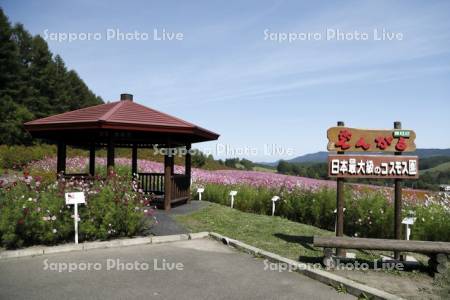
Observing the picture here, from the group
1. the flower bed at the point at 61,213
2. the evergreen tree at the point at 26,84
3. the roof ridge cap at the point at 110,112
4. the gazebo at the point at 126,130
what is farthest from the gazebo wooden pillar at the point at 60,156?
the evergreen tree at the point at 26,84

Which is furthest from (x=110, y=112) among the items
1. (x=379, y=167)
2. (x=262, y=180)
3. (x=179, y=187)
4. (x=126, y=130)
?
(x=262, y=180)

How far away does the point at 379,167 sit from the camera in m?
6.97

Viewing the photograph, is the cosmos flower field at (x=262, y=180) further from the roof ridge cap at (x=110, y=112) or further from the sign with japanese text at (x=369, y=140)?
the roof ridge cap at (x=110, y=112)

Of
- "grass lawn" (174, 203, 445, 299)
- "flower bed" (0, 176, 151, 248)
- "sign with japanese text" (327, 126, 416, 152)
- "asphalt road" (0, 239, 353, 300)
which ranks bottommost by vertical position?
"grass lawn" (174, 203, 445, 299)

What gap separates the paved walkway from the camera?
27.3 ft

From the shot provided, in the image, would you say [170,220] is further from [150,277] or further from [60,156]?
[60,156]

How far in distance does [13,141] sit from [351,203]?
108 feet

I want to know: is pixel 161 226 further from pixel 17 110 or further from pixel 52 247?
pixel 17 110

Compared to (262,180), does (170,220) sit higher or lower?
lower

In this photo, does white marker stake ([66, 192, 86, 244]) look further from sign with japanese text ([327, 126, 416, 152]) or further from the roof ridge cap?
sign with japanese text ([327, 126, 416, 152])

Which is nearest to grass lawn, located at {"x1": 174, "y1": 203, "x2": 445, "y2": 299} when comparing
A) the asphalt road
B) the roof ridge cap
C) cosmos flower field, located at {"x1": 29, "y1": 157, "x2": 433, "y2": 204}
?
the asphalt road

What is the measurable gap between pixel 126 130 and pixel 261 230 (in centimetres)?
444

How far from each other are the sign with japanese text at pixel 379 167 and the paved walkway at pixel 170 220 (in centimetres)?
382

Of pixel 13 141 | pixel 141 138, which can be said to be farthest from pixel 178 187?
pixel 13 141
